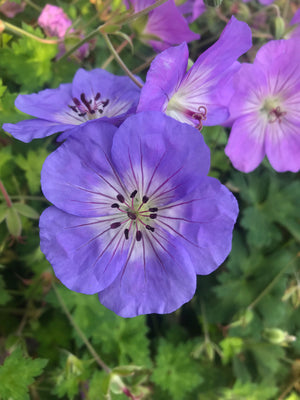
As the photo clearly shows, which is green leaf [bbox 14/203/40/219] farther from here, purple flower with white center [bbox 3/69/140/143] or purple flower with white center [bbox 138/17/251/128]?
purple flower with white center [bbox 138/17/251/128]

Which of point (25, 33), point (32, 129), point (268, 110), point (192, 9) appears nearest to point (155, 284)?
point (32, 129)

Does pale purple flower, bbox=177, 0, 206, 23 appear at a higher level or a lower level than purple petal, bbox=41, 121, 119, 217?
higher

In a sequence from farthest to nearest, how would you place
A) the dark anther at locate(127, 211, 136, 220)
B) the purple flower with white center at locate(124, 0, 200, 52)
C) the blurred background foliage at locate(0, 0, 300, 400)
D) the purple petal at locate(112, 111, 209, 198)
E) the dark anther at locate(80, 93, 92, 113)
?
the blurred background foliage at locate(0, 0, 300, 400) < the purple flower with white center at locate(124, 0, 200, 52) < the dark anther at locate(80, 93, 92, 113) < the dark anther at locate(127, 211, 136, 220) < the purple petal at locate(112, 111, 209, 198)

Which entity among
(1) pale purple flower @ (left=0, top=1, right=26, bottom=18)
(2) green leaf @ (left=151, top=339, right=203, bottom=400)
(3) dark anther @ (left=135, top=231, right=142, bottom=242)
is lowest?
(2) green leaf @ (left=151, top=339, right=203, bottom=400)

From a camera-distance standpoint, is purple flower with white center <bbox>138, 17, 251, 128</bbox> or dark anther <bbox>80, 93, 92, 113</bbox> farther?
dark anther <bbox>80, 93, 92, 113</bbox>

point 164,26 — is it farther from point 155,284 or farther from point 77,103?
point 155,284

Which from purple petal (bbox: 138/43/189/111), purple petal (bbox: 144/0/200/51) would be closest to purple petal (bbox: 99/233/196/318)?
purple petal (bbox: 138/43/189/111)

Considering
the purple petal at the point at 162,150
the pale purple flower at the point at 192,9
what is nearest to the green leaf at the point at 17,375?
the purple petal at the point at 162,150

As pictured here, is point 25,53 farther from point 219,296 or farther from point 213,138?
point 219,296
